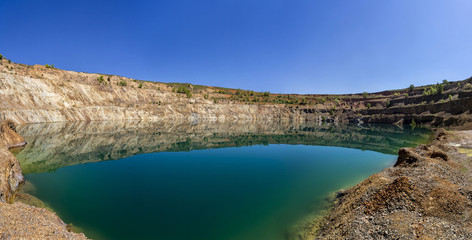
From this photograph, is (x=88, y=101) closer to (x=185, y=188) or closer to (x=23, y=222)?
(x=185, y=188)

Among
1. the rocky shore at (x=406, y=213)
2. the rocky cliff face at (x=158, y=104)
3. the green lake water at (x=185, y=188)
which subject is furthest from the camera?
the rocky cliff face at (x=158, y=104)

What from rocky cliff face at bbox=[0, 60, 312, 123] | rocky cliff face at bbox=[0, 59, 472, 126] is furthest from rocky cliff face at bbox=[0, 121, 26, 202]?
Result: rocky cliff face at bbox=[0, 60, 312, 123]

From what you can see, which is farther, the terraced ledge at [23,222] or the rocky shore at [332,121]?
the rocky shore at [332,121]

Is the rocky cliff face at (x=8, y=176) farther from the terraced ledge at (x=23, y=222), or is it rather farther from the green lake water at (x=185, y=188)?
the green lake water at (x=185, y=188)

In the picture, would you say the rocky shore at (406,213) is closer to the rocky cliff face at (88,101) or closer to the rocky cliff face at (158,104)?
the rocky cliff face at (158,104)

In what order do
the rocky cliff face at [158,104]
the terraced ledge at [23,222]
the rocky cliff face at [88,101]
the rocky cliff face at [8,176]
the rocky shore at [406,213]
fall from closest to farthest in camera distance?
the terraced ledge at [23,222] → the rocky shore at [406,213] → the rocky cliff face at [8,176] → the rocky cliff face at [88,101] → the rocky cliff face at [158,104]

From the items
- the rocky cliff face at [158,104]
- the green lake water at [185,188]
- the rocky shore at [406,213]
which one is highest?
the rocky cliff face at [158,104]

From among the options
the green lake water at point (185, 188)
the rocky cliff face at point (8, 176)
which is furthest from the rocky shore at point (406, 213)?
the rocky cliff face at point (8, 176)

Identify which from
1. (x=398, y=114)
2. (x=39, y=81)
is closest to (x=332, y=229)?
(x=39, y=81)

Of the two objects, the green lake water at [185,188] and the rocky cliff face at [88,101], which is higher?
the rocky cliff face at [88,101]

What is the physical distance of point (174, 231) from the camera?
888cm

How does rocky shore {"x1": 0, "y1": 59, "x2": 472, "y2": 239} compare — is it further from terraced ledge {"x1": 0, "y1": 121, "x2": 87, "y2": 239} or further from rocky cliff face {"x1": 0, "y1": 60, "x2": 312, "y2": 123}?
rocky cliff face {"x1": 0, "y1": 60, "x2": 312, "y2": 123}

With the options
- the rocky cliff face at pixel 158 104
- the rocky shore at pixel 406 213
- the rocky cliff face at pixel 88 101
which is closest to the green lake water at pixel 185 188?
the rocky shore at pixel 406 213

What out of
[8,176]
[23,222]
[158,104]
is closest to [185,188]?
[23,222]
